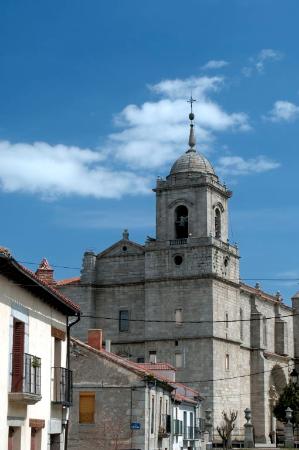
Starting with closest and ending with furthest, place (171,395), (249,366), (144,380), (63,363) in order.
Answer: (63,363) < (144,380) < (171,395) < (249,366)

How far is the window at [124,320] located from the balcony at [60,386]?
145 ft

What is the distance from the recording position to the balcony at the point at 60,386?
24.5 metres

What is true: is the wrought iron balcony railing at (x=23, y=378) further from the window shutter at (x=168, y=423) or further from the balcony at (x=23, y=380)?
the window shutter at (x=168, y=423)

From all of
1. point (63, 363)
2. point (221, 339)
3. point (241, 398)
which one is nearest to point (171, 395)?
point (63, 363)

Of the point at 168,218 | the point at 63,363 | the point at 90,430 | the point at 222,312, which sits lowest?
the point at 90,430

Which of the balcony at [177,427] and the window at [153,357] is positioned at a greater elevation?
the window at [153,357]

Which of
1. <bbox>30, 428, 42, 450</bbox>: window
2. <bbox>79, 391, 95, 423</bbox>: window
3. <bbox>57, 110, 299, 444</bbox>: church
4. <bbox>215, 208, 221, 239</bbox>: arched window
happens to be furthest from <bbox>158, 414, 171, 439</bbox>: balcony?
<bbox>215, 208, 221, 239</bbox>: arched window

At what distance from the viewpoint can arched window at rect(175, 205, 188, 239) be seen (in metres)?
69.8

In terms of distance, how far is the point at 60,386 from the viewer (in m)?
24.8

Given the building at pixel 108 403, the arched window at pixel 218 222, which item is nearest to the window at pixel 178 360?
the arched window at pixel 218 222

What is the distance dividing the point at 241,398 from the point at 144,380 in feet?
121

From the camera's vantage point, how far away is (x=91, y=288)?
233 ft

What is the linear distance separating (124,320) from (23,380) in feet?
163

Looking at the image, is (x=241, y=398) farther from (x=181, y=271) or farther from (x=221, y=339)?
(x=181, y=271)
